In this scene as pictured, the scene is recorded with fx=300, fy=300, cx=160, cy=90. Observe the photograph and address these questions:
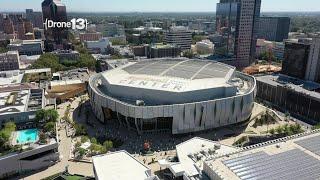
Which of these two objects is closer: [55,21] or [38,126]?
[38,126]

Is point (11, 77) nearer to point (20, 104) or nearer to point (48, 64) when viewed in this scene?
point (48, 64)

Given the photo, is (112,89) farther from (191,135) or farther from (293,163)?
(293,163)

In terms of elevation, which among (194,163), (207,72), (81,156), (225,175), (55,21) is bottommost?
(81,156)

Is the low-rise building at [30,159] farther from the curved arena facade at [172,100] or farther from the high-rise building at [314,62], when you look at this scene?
the high-rise building at [314,62]

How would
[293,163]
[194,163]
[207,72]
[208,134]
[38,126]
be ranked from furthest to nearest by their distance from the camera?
[207,72], [208,134], [38,126], [194,163], [293,163]

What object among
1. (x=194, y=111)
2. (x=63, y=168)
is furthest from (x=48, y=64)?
(x=194, y=111)

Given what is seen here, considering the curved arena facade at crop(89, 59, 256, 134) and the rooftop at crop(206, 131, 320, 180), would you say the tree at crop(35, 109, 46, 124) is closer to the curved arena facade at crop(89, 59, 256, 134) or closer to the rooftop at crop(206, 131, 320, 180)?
the curved arena facade at crop(89, 59, 256, 134)

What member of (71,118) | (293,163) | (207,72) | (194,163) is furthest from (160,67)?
(293,163)

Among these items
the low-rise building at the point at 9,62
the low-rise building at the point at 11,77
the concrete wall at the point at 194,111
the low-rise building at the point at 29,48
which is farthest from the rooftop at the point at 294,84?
the low-rise building at the point at 29,48
